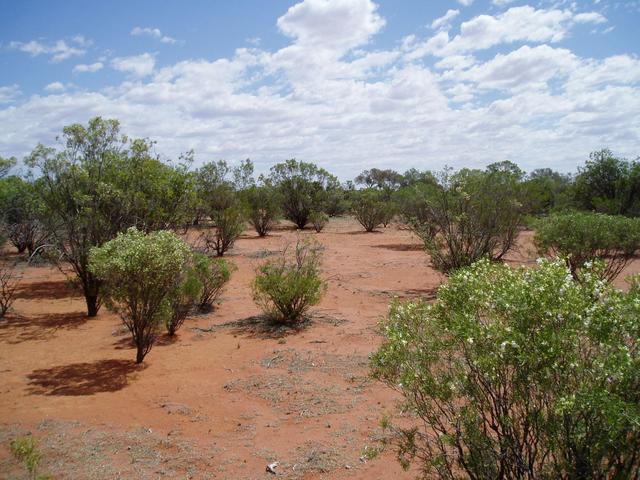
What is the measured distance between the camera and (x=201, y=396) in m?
7.45

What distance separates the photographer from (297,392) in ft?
24.2

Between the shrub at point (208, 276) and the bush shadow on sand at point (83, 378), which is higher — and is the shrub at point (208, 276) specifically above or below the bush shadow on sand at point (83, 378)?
above

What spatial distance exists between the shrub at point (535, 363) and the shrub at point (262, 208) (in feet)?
89.1

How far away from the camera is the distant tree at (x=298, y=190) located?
35.5 m

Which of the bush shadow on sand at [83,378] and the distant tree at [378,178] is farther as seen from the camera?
the distant tree at [378,178]

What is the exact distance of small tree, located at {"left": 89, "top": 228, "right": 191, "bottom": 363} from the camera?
8.06 m

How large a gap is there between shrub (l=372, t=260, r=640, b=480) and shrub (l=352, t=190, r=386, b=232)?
30.4m

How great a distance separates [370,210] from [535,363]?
103ft

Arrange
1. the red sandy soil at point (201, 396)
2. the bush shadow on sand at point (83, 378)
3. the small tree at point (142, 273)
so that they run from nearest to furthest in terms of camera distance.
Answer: the red sandy soil at point (201, 396) → the bush shadow on sand at point (83, 378) → the small tree at point (142, 273)

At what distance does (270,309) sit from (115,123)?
670 cm

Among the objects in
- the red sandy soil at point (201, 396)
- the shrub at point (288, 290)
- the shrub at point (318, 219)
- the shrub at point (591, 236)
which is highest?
the shrub at point (318, 219)

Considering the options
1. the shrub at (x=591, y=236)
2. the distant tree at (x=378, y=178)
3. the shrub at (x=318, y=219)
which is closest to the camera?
the shrub at (x=591, y=236)

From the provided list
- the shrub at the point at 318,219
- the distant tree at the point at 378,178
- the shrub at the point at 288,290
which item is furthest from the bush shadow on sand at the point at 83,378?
the distant tree at the point at 378,178

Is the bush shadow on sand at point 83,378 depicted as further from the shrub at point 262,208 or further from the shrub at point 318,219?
the shrub at point 318,219
